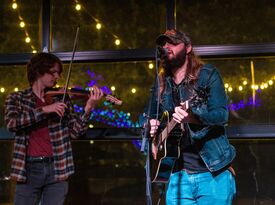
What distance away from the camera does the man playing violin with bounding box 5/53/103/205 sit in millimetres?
3031

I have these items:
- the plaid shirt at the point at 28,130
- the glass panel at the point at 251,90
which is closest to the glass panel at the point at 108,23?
the glass panel at the point at 251,90

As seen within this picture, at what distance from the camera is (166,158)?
8.16 ft

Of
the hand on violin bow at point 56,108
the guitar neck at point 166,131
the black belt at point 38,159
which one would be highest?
the hand on violin bow at point 56,108

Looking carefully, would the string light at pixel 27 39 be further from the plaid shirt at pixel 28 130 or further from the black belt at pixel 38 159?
the black belt at pixel 38 159

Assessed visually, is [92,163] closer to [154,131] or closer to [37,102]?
[37,102]

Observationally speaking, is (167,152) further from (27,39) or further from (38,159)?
(27,39)

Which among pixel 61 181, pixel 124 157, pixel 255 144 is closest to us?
pixel 61 181

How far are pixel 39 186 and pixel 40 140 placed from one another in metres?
0.32

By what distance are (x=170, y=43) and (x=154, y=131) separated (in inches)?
22.4

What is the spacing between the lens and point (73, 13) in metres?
4.23

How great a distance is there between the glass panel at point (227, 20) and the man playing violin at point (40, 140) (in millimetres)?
1347

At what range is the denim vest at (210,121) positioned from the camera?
91.3 inches

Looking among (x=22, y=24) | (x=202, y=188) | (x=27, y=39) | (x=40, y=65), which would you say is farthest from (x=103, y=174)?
(x=202, y=188)

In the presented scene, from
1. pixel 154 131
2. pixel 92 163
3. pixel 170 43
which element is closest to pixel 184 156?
pixel 154 131
